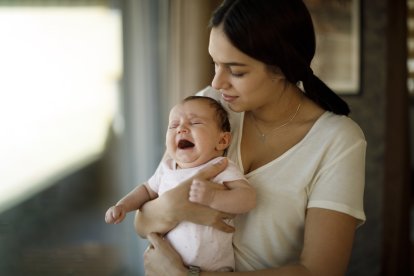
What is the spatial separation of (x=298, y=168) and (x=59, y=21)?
186 cm

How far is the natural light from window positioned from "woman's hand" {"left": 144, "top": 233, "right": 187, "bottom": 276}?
128cm

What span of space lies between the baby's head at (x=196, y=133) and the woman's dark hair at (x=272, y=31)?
8.0 inches

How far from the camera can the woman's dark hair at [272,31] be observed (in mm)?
1149

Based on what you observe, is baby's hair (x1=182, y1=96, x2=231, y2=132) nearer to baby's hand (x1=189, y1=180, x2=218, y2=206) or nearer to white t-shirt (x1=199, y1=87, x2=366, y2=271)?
white t-shirt (x1=199, y1=87, x2=366, y2=271)

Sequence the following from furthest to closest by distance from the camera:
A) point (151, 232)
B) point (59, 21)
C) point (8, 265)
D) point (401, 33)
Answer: point (401, 33)
point (59, 21)
point (8, 265)
point (151, 232)

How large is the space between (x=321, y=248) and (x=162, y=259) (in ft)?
1.32

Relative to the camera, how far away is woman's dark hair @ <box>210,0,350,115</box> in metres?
1.15

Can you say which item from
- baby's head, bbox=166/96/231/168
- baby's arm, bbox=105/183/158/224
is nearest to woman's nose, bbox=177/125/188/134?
baby's head, bbox=166/96/231/168

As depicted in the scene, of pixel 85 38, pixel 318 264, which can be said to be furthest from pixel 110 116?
pixel 318 264

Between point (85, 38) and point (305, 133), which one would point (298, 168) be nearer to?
point (305, 133)

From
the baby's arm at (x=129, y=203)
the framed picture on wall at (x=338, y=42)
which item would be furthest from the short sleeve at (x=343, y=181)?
the framed picture on wall at (x=338, y=42)

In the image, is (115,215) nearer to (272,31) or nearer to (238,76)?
(238,76)

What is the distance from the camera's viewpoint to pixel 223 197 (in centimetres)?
113

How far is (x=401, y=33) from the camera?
3.06 metres
